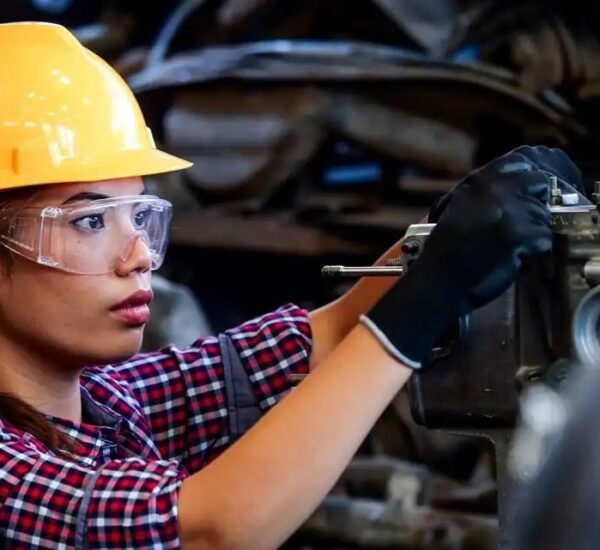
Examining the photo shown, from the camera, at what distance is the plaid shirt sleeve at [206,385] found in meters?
1.29

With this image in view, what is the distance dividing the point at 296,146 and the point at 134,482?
1895mm

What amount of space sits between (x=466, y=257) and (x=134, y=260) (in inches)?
14.6

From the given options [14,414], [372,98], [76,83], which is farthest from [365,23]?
[14,414]

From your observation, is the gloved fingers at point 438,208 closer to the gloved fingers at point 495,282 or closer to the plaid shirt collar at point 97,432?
the gloved fingers at point 495,282

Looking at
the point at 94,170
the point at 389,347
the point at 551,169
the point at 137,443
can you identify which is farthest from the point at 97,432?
the point at 551,169

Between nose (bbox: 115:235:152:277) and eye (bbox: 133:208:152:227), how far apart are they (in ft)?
0.14

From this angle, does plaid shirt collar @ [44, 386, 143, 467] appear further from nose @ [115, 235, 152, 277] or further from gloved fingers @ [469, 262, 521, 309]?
gloved fingers @ [469, 262, 521, 309]

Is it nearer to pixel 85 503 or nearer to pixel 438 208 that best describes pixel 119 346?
pixel 85 503

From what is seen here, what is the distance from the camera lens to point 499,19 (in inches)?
107

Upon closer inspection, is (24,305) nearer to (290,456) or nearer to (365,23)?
(290,456)

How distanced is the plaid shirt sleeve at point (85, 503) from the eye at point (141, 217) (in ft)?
0.86

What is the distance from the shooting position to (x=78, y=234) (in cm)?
110

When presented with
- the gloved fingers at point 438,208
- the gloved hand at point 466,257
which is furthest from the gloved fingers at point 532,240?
the gloved fingers at point 438,208

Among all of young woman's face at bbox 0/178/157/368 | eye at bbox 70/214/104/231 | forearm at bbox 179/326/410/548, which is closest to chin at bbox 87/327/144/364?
young woman's face at bbox 0/178/157/368
